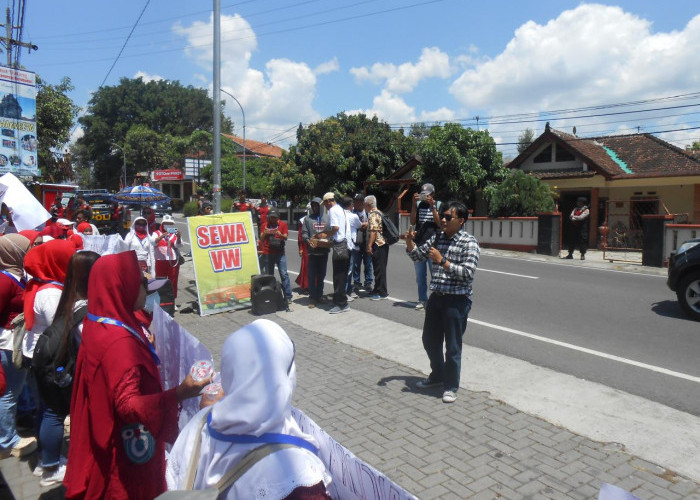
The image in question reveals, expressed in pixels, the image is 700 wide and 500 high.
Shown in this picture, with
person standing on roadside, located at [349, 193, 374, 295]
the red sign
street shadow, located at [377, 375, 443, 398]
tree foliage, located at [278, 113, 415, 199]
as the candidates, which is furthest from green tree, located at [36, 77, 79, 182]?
the red sign

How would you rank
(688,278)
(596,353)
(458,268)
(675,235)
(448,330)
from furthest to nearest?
(675,235), (688,278), (596,353), (448,330), (458,268)

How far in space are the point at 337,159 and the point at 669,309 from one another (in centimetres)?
2311

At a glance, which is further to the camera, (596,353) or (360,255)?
(360,255)

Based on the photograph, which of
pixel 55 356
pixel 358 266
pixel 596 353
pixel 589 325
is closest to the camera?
pixel 55 356

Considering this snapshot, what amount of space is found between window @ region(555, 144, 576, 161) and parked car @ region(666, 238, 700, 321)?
16714mm

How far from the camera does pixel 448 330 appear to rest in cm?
489

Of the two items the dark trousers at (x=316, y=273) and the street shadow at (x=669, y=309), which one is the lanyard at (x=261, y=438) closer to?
the dark trousers at (x=316, y=273)

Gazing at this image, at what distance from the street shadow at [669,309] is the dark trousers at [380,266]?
4.55m

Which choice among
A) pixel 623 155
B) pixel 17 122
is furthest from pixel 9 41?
pixel 623 155

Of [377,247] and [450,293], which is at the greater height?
[377,247]

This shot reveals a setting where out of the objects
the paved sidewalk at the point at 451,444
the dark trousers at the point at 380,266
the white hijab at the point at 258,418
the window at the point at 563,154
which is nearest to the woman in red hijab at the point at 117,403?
the white hijab at the point at 258,418

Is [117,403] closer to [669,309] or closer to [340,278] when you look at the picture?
[340,278]

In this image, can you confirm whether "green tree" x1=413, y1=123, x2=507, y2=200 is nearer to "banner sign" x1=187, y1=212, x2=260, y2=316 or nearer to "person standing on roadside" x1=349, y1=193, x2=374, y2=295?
"person standing on roadside" x1=349, y1=193, x2=374, y2=295

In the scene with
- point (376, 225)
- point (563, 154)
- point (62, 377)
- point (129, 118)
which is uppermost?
point (129, 118)
